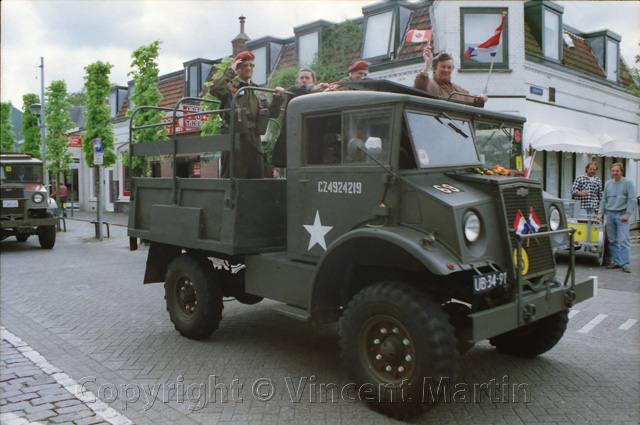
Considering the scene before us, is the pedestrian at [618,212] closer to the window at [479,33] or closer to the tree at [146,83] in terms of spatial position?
the window at [479,33]

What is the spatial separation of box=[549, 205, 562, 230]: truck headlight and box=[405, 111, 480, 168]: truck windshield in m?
0.77

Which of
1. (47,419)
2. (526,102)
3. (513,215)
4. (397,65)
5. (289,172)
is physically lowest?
(47,419)

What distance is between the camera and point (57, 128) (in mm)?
24812

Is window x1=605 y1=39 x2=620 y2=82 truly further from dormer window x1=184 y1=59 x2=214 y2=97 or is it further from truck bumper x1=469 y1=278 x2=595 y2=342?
truck bumper x1=469 y1=278 x2=595 y2=342

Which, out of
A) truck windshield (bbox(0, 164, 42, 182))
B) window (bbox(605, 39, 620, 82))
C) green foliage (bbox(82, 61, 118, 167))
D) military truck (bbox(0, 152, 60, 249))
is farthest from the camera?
window (bbox(605, 39, 620, 82))

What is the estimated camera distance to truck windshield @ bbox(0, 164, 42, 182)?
14.6 m

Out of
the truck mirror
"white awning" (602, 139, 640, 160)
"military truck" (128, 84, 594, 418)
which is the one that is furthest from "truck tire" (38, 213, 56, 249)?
"white awning" (602, 139, 640, 160)

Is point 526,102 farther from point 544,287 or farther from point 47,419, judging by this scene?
point 47,419

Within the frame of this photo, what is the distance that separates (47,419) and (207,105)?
11873 millimetres

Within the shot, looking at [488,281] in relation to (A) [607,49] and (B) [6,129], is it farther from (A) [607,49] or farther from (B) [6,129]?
(B) [6,129]

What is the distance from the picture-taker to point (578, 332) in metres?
6.10

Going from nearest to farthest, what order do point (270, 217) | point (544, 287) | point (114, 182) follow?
1. point (544, 287)
2. point (270, 217)
3. point (114, 182)

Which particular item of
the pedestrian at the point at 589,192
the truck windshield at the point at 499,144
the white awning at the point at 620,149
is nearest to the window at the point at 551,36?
the white awning at the point at 620,149

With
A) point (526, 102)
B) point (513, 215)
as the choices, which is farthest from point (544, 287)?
point (526, 102)
